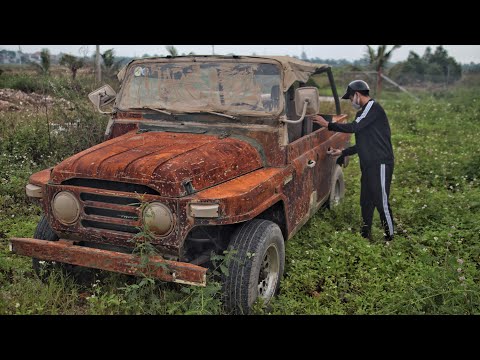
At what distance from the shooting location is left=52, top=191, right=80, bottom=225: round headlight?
12.6 ft

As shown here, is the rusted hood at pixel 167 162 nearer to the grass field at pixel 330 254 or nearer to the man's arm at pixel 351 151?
the grass field at pixel 330 254

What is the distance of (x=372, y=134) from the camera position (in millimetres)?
5648

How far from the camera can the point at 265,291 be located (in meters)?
4.19

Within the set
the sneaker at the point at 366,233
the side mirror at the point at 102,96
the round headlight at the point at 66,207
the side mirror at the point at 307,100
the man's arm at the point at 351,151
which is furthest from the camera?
the man's arm at the point at 351,151

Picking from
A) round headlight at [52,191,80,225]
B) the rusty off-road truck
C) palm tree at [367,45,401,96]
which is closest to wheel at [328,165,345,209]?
the rusty off-road truck

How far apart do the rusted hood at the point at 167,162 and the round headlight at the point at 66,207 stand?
132 mm

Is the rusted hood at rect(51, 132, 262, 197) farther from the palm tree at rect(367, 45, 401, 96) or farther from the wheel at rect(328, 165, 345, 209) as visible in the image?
the palm tree at rect(367, 45, 401, 96)

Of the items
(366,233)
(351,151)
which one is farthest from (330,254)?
(351,151)

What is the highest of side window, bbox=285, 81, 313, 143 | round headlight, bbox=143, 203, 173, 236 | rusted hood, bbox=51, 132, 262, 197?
side window, bbox=285, 81, 313, 143

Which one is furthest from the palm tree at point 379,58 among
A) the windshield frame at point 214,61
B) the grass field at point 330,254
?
the windshield frame at point 214,61

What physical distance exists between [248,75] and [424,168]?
4.84 metres

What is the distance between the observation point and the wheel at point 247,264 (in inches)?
145

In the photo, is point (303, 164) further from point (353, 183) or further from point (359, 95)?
point (353, 183)

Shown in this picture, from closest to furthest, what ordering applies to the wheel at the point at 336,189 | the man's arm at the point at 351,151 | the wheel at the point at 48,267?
the wheel at the point at 48,267
the man's arm at the point at 351,151
the wheel at the point at 336,189
